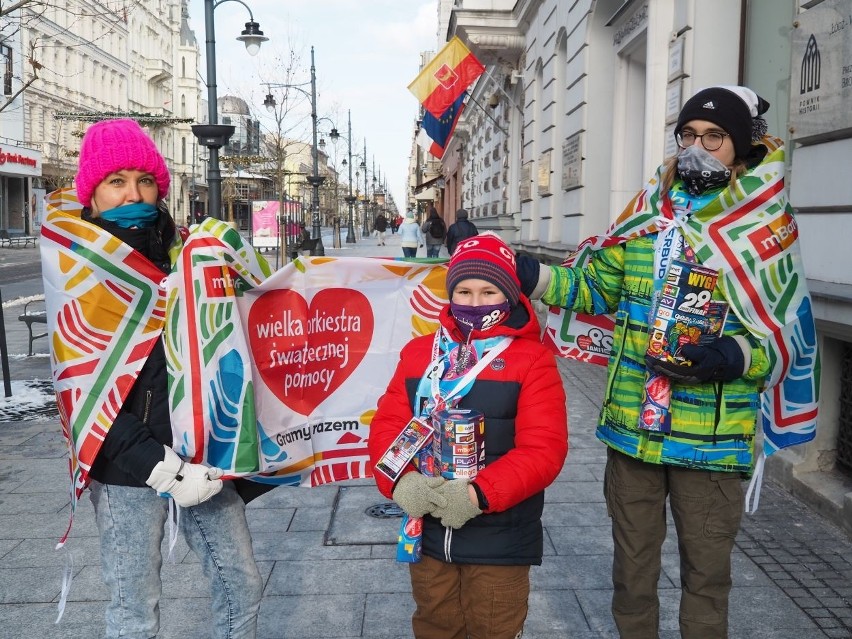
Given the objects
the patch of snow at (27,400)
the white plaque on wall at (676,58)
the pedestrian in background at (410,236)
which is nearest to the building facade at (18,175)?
the pedestrian in background at (410,236)

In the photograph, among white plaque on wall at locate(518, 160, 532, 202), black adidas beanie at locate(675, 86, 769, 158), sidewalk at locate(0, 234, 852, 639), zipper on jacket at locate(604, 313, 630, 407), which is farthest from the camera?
white plaque on wall at locate(518, 160, 532, 202)

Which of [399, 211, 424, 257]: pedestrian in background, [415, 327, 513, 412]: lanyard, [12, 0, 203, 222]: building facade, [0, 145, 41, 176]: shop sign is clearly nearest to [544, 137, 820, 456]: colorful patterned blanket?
[415, 327, 513, 412]: lanyard

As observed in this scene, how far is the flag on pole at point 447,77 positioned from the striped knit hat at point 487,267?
16.0 metres

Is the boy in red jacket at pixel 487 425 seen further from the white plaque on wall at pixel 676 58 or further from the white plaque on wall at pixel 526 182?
the white plaque on wall at pixel 526 182

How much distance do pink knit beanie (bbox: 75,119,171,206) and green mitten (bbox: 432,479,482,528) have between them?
4.52 ft

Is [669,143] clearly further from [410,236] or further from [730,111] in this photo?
[410,236]

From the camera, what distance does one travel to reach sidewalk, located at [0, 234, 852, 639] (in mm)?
3666

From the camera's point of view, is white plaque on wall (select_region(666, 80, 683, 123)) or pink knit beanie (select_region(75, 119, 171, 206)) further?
white plaque on wall (select_region(666, 80, 683, 123))

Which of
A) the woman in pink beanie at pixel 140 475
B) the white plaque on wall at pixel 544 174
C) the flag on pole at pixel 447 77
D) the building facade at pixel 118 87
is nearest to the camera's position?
the woman in pink beanie at pixel 140 475

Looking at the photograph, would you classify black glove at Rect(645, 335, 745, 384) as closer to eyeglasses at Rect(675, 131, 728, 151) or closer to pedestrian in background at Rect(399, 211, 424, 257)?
eyeglasses at Rect(675, 131, 728, 151)

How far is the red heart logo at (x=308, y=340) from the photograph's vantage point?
3146mm

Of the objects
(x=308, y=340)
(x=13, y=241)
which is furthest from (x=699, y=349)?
(x=13, y=241)

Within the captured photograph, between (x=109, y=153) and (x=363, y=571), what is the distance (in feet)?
8.32

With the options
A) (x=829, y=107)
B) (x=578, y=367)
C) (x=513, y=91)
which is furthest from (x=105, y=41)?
(x=829, y=107)
